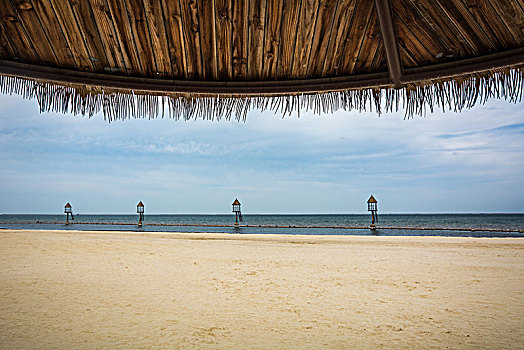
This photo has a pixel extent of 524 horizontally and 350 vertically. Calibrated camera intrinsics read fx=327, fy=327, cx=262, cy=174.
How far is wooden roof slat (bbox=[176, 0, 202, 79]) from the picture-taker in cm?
126

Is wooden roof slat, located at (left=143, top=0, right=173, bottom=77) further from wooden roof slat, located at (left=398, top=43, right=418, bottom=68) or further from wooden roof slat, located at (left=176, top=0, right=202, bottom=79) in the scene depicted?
wooden roof slat, located at (left=398, top=43, right=418, bottom=68)

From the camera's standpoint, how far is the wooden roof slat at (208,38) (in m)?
1.27

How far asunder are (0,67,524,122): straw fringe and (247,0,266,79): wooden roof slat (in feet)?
0.46

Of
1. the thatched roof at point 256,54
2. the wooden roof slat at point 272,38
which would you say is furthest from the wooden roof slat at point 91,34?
the wooden roof slat at point 272,38

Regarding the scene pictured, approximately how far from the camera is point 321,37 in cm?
139

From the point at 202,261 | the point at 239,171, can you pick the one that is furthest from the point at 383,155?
the point at 202,261

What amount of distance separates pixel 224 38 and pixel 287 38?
0.27 metres

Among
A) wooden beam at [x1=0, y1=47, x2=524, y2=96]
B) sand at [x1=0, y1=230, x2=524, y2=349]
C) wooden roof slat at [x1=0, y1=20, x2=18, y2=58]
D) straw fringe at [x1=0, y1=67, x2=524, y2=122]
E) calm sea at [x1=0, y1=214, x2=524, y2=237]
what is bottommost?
calm sea at [x1=0, y1=214, x2=524, y2=237]

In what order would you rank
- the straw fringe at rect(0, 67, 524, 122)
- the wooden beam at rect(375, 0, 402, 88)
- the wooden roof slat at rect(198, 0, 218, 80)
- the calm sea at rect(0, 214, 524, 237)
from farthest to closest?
the calm sea at rect(0, 214, 524, 237) < the straw fringe at rect(0, 67, 524, 122) < the wooden roof slat at rect(198, 0, 218, 80) < the wooden beam at rect(375, 0, 402, 88)

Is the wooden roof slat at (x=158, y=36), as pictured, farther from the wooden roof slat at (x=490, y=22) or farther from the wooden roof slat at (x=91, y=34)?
the wooden roof slat at (x=490, y=22)

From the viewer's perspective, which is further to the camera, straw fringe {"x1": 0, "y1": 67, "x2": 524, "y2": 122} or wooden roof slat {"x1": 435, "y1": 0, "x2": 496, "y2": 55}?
straw fringe {"x1": 0, "y1": 67, "x2": 524, "y2": 122}

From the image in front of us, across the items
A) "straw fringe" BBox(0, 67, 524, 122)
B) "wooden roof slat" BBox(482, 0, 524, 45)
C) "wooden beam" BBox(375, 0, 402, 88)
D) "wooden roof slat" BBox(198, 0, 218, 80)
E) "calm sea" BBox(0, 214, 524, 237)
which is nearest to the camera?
"wooden roof slat" BBox(482, 0, 524, 45)

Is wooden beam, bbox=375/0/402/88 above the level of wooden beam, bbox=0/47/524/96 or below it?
above

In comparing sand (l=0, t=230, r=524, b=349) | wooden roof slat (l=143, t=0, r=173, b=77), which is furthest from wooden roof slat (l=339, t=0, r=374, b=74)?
sand (l=0, t=230, r=524, b=349)
